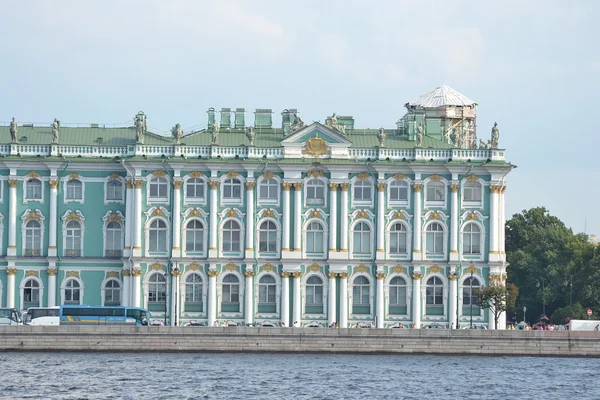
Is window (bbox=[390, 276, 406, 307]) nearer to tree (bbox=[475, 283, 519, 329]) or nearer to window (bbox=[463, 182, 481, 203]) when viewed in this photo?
tree (bbox=[475, 283, 519, 329])

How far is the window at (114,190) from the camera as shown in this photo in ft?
383

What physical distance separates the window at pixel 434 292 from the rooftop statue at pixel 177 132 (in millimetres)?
17712

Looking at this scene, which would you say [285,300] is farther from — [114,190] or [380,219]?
[114,190]

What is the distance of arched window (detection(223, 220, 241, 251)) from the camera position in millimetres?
116188

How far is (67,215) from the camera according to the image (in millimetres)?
116250

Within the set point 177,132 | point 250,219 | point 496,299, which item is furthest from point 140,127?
point 496,299

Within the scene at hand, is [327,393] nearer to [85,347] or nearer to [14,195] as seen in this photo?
[85,347]

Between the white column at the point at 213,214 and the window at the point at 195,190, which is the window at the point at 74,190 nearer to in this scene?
the window at the point at 195,190

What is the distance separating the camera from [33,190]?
11650 centimetres

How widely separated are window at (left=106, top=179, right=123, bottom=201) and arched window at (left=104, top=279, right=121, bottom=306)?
16.7 feet

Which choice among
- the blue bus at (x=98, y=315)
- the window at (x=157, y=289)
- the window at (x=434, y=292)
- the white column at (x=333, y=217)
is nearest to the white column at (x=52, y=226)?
the window at (x=157, y=289)

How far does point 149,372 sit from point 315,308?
27.2 m

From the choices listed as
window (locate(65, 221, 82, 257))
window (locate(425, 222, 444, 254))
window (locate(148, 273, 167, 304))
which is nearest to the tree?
window (locate(425, 222, 444, 254))

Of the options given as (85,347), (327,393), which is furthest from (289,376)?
(85,347)
